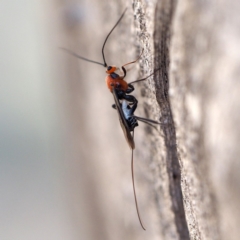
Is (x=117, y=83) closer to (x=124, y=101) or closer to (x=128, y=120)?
(x=124, y=101)

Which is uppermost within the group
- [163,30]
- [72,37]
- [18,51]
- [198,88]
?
[18,51]

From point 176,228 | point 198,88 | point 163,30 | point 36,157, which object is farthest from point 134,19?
A: point 36,157

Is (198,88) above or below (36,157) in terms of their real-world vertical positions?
below

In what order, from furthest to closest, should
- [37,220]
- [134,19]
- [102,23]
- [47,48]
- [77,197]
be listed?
1. [37,220]
2. [47,48]
3. [77,197]
4. [102,23]
5. [134,19]

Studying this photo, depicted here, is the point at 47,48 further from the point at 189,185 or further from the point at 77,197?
the point at 189,185

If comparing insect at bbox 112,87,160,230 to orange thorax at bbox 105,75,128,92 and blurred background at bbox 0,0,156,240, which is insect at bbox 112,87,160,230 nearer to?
orange thorax at bbox 105,75,128,92

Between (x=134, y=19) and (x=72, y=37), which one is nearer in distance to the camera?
(x=134, y=19)

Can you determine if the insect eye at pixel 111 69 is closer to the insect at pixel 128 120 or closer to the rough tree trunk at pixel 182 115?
the rough tree trunk at pixel 182 115

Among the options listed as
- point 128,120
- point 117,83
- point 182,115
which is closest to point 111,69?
point 117,83

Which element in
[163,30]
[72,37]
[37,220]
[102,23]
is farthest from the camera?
[37,220]
